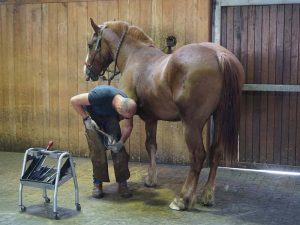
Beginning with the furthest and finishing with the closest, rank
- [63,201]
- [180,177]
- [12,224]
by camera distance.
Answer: [180,177] < [63,201] < [12,224]

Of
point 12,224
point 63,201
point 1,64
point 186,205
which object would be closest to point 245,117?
point 186,205

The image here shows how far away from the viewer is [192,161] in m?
4.11

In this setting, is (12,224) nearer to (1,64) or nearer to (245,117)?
(245,117)

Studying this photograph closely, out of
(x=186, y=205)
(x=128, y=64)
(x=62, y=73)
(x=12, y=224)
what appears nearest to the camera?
(x=12, y=224)

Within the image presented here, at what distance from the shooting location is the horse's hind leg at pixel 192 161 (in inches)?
159

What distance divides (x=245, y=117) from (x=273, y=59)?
801mm

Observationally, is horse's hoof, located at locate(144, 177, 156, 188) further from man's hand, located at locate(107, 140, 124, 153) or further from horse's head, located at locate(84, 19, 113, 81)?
horse's head, located at locate(84, 19, 113, 81)

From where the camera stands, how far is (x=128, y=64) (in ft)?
16.2

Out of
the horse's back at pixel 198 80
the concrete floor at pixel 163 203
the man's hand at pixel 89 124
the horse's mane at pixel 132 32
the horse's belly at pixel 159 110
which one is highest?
the horse's mane at pixel 132 32

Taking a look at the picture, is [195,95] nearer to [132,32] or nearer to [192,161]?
[192,161]

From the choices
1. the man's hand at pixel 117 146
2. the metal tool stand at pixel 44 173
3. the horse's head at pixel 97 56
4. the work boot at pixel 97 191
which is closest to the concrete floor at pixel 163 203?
the work boot at pixel 97 191

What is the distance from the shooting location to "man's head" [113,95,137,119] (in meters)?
4.18

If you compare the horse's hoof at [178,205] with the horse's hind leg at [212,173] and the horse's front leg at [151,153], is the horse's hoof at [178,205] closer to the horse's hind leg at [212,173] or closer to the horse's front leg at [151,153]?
the horse's hind leg at [212,173]

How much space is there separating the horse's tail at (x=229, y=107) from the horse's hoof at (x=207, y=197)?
36 centimetres
